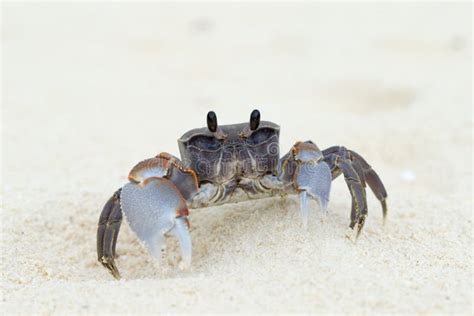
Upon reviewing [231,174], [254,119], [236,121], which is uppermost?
[254,119]

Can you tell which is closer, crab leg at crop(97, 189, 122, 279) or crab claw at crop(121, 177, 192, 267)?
crab claw at crop(121, 177, 192, 267)

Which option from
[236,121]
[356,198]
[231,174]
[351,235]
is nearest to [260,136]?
[231,174]

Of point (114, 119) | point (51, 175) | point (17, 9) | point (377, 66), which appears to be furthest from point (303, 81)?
point (17, 9)

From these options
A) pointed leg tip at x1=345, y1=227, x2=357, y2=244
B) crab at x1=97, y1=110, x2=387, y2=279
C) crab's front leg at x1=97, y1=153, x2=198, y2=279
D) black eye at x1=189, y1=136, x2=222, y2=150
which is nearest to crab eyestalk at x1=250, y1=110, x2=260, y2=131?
crab at x1=97, y1=110, x2=387, y2=279

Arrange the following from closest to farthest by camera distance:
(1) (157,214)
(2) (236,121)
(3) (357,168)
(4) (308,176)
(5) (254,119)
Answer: (1) (157,214) < (4) (308,176) < (5) (254,119) < (3) (357,168) < (2) (236,121)

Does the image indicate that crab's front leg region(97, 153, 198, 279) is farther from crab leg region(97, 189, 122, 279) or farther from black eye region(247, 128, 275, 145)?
crab leg region(97, 189, 122, 279)

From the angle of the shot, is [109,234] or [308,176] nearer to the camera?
[308,176]

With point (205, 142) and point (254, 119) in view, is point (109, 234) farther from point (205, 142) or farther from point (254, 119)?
point (254, 119)
